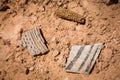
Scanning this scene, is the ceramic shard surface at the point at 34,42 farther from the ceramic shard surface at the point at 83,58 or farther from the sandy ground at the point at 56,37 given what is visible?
the ceramic shard surface at the point at 83,58

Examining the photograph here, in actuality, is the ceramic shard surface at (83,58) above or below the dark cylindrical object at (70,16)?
below

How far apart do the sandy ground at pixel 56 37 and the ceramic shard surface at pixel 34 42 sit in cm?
9

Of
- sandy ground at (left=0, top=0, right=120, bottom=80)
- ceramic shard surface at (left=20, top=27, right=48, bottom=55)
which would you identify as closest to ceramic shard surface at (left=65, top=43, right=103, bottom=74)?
sandy ground at (left=0, top=0, right=120, bottom=80)

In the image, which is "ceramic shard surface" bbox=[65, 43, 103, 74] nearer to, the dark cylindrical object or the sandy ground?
the sandy ground

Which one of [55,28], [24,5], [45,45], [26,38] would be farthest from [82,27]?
[24,5]

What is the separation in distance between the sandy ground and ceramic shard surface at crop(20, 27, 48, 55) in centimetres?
9

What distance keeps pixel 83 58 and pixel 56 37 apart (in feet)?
2.11

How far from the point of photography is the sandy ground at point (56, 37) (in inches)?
117

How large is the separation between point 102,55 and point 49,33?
100 centimetres

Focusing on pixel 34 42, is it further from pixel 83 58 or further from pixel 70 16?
pixel 83 58

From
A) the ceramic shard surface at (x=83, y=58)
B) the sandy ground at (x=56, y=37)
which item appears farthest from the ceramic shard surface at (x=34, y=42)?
the ceramic shard surface at (x=83, y=58)

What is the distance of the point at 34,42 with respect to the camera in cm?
336

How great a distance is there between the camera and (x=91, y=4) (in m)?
3.61

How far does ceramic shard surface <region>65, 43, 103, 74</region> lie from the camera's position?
2902mm
